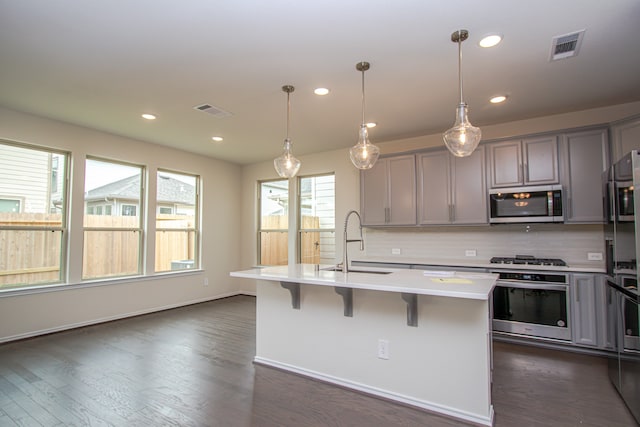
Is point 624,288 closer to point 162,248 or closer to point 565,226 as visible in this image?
point 565,226

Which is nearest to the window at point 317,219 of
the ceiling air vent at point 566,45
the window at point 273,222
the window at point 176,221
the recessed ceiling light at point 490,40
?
the window at point 273,222

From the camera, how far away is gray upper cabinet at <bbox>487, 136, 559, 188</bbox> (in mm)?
3725

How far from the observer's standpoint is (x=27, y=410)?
2.35 metres

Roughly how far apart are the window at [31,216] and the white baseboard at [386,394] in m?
3.13

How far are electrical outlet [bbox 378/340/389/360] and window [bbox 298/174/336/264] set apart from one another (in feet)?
10.5

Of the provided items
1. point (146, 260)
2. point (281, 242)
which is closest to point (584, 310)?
point (281, 242)

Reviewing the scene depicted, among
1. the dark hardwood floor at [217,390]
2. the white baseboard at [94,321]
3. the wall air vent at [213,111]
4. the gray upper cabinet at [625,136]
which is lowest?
the dark hardwood floor at [217,390]

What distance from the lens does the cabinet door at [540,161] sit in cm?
371

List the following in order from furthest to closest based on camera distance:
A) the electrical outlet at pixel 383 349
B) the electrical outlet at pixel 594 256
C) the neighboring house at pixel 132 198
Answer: the neighboring house at pixel 132 198 < the electrical outlet at pixel 594 256 < the electrical outlet at pixel 383 349

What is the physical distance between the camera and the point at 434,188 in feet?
14.5

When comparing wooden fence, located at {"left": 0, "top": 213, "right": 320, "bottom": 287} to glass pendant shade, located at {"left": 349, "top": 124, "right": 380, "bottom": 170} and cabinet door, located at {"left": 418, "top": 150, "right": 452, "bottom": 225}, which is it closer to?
cabinet door, located at {"left": 418, "top": 150, "right": 452, "bottom": 225}

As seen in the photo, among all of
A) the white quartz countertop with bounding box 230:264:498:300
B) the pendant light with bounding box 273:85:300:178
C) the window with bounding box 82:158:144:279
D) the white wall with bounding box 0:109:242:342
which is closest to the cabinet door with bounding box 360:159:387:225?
the pendant light with bounding box 273:85:300:178

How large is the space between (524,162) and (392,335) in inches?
107

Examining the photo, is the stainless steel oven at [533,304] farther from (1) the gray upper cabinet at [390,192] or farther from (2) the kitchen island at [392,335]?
(1) the gray upper cabinet at [390,192]
